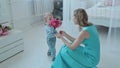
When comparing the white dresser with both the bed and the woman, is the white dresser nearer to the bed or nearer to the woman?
the woman

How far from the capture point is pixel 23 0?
4238mm

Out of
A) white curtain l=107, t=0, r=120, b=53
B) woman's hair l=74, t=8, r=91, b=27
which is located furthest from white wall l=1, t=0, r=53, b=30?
woman's hair l=74, t=8, r=91, b=27

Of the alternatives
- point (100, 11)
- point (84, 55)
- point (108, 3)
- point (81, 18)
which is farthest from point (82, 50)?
point (100, 11)

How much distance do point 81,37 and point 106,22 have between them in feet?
5.16

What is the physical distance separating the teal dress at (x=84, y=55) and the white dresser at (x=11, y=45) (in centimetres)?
99

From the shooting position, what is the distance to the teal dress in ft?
6.23

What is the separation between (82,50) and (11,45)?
1.20 m

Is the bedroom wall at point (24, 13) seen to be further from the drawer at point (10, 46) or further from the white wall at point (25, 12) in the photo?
the drawer at point (10, 46)

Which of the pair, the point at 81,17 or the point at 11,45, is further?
the point at 11,45

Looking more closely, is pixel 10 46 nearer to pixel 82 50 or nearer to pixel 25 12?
pixel 82 50

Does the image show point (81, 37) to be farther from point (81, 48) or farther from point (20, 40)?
point (20, 40)

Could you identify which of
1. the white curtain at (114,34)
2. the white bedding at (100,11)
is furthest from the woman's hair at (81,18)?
the white bedding at (100,11)

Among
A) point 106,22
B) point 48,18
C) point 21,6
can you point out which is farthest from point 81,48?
point 21,6

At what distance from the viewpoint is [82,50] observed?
1.95 metres
